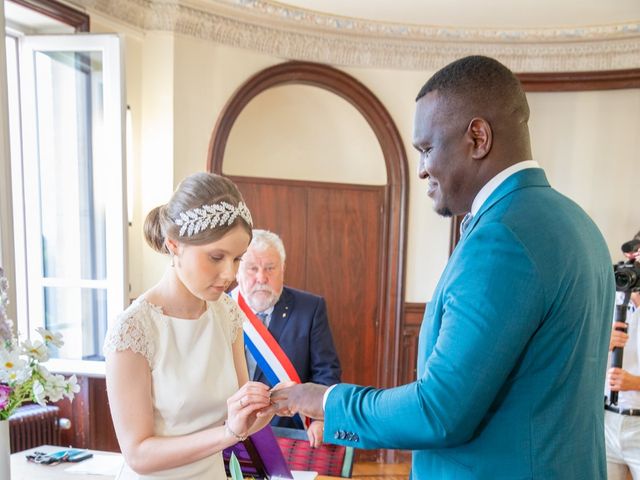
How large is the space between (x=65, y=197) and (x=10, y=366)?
196 cm

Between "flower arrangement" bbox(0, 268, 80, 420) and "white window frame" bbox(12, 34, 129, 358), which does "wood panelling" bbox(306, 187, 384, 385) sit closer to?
"white window frame" bbox(12, 34, 129, 358)

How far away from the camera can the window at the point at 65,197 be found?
285 cm

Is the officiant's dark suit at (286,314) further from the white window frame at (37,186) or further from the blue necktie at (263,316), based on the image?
the white window frame at (37,186)

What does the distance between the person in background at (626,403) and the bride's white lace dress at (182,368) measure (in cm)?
170

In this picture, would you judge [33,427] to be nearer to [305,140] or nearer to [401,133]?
[305,140]

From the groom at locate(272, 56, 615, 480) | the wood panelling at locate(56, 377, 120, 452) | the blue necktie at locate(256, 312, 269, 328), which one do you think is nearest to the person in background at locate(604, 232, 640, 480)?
the groom at locate(272, 56, 615, 480)

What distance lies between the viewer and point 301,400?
1.17 m

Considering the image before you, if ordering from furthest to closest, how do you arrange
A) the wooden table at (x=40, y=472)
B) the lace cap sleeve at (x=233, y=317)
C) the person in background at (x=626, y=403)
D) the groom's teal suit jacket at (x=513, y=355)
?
the person in background at (x=626, y=403)
the wooden table at (x=40, y=472)
the lace cap sleeve at (x=233, y=317)
the groom's teal suit jacket at (x=513, y=355)

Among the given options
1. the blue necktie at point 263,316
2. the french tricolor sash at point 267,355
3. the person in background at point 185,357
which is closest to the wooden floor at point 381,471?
the blue necktie at point 263,316

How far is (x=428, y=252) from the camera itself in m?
4.23

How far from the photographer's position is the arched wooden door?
13.6ft

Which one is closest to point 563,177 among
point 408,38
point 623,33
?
point 623,33

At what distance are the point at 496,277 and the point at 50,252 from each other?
280 cm

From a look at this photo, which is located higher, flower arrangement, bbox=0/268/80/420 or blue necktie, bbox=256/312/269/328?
flower arrangement, bbox=0/268/80/420
